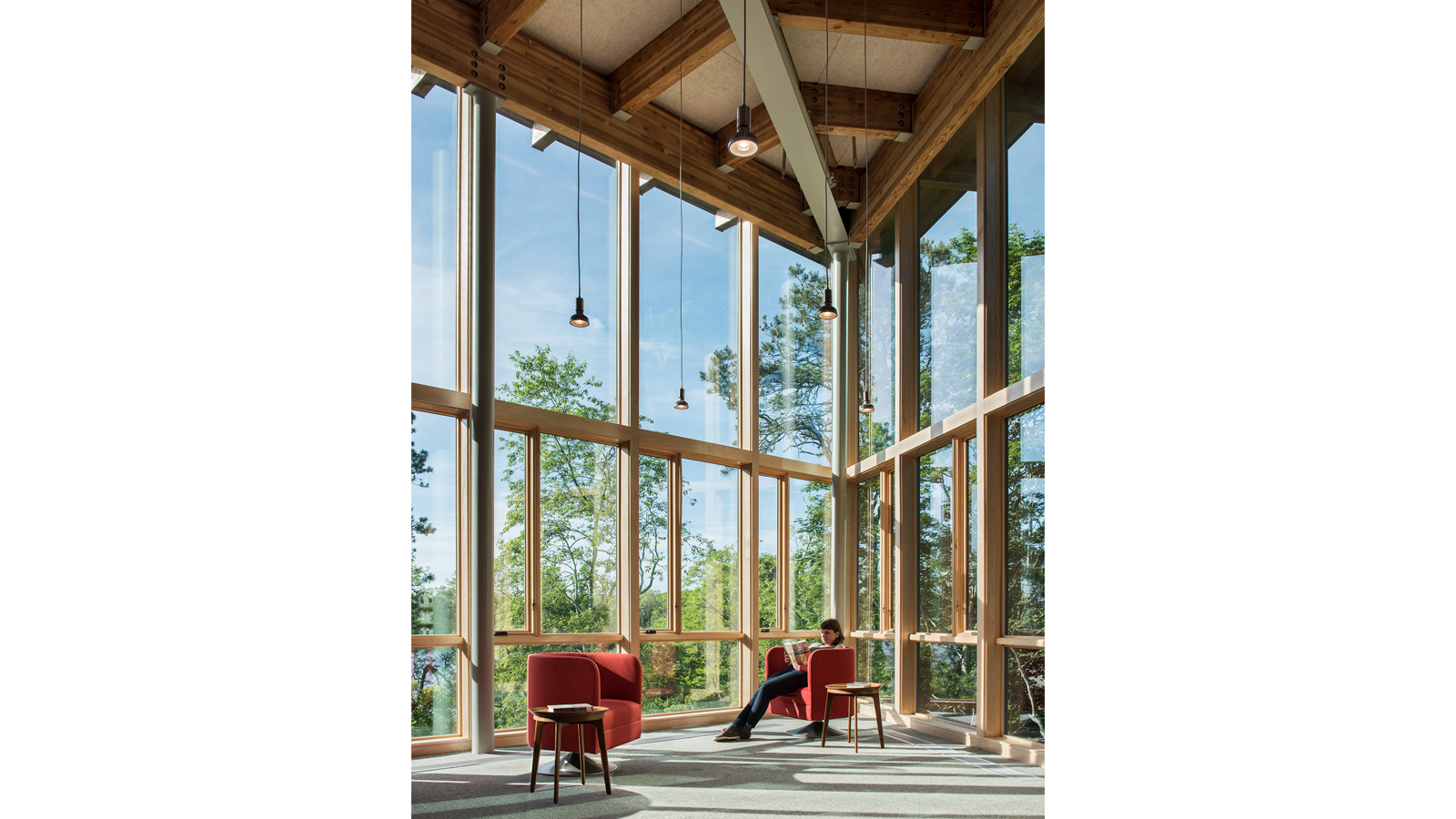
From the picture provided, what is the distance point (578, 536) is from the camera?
25.9 feet

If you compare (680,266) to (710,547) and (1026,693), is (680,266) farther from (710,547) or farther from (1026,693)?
(1026,693)

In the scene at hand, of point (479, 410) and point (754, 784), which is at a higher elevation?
point (479, 410)

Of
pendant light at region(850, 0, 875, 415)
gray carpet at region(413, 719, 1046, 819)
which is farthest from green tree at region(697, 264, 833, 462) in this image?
gray carpet at region(413, 719, 1046, 819)

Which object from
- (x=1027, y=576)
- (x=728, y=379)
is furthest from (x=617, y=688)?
(x=728, y=379)

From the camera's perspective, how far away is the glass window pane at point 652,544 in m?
8.38

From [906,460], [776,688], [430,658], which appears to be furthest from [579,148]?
[776,688]

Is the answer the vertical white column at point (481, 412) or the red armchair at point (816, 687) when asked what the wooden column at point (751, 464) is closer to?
the red armchair at point (816, 687)


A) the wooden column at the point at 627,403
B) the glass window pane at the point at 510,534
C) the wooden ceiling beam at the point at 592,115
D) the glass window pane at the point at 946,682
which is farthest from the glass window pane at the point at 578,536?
the glass window pane at the point at 946,682

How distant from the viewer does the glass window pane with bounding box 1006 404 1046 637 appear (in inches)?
248

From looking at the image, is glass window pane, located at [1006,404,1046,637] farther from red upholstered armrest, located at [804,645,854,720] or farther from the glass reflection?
the glass reflection

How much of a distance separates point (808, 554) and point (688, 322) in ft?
9.69
